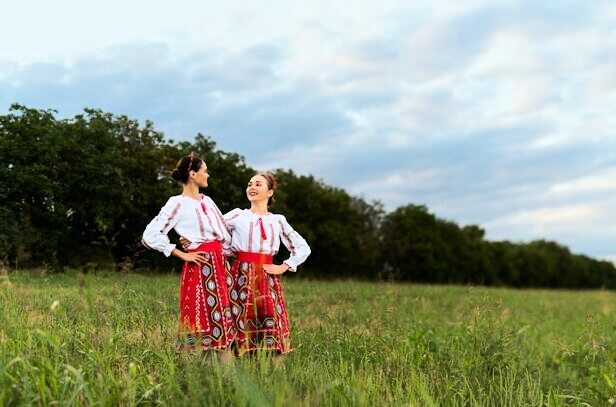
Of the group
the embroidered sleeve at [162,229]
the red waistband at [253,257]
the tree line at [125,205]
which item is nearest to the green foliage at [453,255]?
the tree line at [125,205]

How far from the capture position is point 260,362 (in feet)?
14.2

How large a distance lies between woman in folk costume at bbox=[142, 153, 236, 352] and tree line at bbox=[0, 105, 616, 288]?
0.43 meters

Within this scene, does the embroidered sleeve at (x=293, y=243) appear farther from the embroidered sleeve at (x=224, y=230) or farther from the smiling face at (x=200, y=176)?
the smiling face at (x=200, y=176)

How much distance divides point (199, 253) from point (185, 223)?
0.31 metres

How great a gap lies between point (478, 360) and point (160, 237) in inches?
164

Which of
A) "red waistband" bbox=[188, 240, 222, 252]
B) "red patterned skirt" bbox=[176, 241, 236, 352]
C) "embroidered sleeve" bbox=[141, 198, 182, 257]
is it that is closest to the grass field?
"red patterned skirt" bbox=[176, 241, 236, 352]

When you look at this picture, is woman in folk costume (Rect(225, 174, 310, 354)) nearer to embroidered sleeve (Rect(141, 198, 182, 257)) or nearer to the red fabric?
the red fabric

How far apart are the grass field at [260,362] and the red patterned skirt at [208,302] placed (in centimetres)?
28

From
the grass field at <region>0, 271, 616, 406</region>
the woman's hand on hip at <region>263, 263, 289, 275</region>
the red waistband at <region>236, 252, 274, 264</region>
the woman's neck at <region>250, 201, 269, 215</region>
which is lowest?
the grass field at <region>0, 271, 616, 406</region>

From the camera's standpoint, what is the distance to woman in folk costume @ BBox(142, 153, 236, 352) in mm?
5480

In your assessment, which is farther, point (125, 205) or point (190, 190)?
point (125, 205)

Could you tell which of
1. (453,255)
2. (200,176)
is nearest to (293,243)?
(200,176)

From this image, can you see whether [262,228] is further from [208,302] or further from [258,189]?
[208,302]

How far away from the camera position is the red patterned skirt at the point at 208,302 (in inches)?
215
